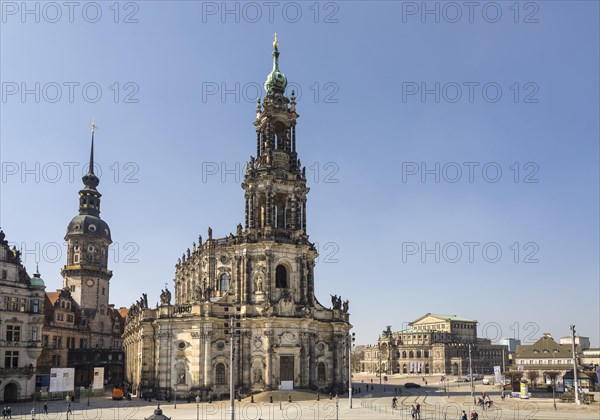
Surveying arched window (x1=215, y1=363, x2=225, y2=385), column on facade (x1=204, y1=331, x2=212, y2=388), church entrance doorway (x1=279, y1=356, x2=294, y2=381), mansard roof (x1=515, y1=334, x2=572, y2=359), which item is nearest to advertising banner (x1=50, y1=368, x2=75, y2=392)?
column on facade (x1=204, y1=331, x2=212, y2=388)

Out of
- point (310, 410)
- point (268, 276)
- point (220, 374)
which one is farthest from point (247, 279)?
point (310, 410)

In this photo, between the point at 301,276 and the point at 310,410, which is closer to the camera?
the point at 310,410

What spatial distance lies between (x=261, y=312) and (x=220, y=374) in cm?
846

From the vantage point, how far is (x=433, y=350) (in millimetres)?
158000

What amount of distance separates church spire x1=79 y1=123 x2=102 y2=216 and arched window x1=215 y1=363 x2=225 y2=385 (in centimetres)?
5381

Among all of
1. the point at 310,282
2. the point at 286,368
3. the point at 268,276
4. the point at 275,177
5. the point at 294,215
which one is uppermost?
the point at 275,177

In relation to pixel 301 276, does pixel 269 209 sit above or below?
above

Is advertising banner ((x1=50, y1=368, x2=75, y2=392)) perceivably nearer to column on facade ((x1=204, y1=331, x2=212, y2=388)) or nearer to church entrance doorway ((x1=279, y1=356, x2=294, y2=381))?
column on facade ((x1=204, y1=331, x2=212, y2=388))

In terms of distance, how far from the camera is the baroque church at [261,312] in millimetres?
69625

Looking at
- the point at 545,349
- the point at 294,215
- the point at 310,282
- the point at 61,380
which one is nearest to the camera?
the point at 61,380

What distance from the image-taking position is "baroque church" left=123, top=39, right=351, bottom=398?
6962 centimetres

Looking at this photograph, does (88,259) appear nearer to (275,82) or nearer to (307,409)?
(275,82)

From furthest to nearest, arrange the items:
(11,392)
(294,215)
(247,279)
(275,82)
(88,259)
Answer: (88,259) → (275,82) → (294,215) → (247,279) → (11,392)

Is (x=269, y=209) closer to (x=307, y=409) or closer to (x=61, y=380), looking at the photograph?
(x=307, y=409)
